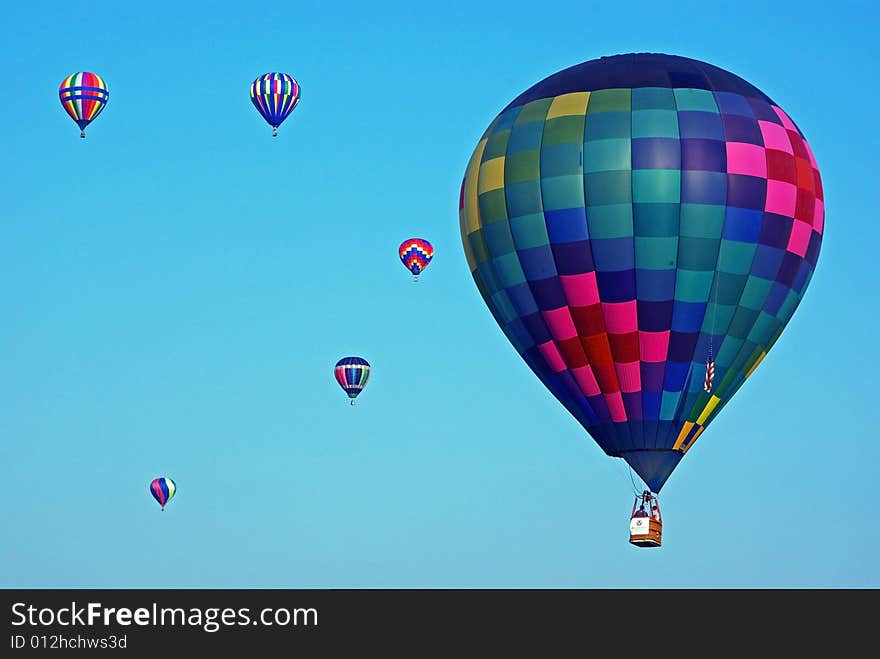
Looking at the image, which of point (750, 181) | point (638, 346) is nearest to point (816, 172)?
point (750, 181)

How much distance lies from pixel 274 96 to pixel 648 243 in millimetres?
16388

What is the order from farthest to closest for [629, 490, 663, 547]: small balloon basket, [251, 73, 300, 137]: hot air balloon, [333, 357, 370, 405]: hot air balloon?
[333, 357, 370, 405]: hot air balloon, [251, 73, 300, 137]: hot air balloon, [629, 490, 663, 547]: small balloon basket

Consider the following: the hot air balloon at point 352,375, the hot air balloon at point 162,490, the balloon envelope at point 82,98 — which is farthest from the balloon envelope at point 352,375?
the balloon envelope at point 82,98

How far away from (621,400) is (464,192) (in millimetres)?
5385

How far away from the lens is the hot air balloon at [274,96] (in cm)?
5219

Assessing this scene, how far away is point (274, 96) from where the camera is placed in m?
52.4

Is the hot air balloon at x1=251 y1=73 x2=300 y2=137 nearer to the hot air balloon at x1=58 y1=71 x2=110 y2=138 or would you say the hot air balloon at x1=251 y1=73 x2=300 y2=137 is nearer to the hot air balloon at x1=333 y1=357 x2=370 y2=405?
the hot air balloon at x1=58 y1=71 x2=110 y2=138

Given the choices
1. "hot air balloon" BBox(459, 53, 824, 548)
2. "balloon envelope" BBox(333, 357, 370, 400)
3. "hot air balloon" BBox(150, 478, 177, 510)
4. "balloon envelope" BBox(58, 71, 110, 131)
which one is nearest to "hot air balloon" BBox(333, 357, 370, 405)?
"balloon envelope" BBox(333, 357, 370, 400)

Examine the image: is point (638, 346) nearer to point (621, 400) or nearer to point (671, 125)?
point (621, 400)

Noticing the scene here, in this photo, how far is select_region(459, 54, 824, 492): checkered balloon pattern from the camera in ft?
127

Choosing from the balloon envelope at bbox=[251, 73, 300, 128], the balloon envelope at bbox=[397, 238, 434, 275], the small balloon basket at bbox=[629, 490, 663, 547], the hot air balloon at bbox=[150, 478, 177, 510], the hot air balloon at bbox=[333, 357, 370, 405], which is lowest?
the small balloon basket at bbox=[629, 490, 663, 547]

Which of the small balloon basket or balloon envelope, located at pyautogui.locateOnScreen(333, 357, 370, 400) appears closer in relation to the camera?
the small balloon basket

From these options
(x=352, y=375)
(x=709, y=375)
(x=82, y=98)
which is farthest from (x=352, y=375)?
(x=709, y=375)

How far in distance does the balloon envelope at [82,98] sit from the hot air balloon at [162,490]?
10729 millimetres
